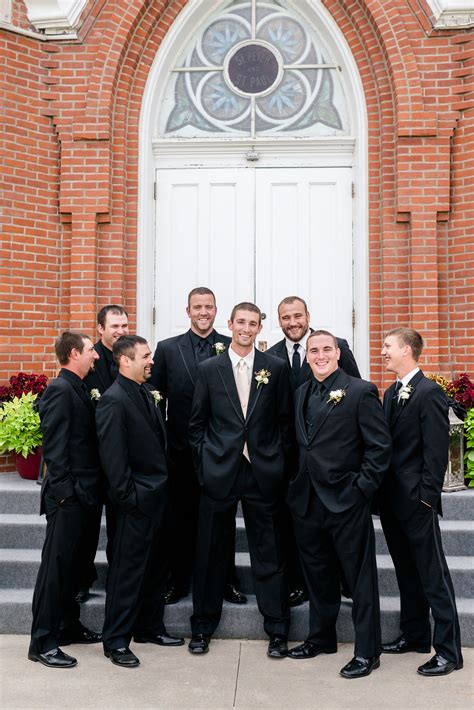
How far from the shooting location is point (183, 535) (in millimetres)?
5074

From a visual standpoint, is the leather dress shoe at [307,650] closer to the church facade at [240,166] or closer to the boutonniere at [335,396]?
the boutonniere at [335,396]

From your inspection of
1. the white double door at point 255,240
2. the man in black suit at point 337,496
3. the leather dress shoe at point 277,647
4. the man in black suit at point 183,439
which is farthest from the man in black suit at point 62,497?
the white double door at point 255,240

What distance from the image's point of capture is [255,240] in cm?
780

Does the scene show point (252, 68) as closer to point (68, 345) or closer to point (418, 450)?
point (68, 345)

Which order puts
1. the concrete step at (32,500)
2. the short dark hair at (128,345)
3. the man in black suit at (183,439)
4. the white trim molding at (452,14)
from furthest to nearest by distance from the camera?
1. the white trim molding at (452,14)
2. the concrete step at (32,500)
3. the man in black suit at (183,439)
4. the short dark hair at (128,345)

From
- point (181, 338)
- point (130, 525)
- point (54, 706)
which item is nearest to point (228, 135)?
point (181, 338)

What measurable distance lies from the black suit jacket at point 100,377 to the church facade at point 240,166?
2.22 m

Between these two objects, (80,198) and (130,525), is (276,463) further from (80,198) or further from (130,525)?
(80,198)

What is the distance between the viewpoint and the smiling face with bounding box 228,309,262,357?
14.8 feet

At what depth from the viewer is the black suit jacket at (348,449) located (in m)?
4.20

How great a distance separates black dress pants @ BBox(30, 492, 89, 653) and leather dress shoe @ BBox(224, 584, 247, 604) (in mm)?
1146

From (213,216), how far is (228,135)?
952 millimetres

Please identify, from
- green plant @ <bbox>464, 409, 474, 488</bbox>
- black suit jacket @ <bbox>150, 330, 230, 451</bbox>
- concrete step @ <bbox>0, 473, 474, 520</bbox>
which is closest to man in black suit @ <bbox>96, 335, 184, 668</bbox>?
black suit jacket @ <bbox>150, 330, 230, 451</bbox>

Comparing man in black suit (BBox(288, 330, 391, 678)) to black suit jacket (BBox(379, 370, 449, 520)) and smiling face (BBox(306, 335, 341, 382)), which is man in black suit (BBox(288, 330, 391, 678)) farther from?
black suit jacket (BBox(379, 370, 449, 520))
